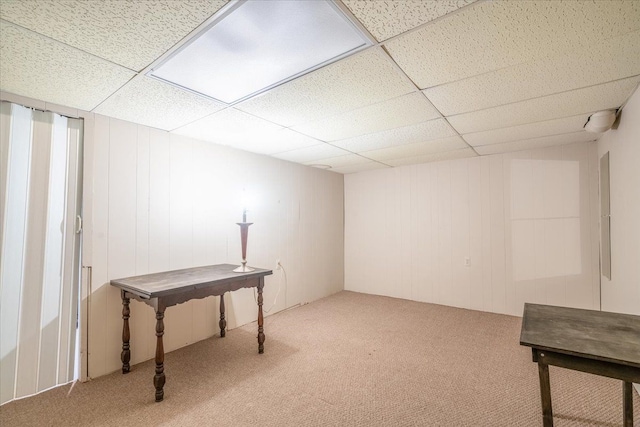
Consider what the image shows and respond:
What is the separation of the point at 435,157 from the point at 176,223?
3173 mm

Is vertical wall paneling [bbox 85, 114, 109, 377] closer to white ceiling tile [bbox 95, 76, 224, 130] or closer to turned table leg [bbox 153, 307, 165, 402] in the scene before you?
white ceiling tile [bbox 95, 76, 224, 130]

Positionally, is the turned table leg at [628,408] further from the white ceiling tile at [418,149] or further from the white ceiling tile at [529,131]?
the white ceiling tile at [418,149]

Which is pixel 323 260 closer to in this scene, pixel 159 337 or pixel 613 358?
pixel 159 337

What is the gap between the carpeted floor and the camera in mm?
1707

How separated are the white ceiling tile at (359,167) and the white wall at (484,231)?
6.5 inches

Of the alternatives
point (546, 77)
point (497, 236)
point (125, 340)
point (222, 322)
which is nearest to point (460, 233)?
point (497, 236)

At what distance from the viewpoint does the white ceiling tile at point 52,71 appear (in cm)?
134

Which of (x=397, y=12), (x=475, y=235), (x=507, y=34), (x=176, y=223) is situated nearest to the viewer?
(x=397, y=12)

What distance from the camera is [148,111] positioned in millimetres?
2186

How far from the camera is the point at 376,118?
7.79 ft

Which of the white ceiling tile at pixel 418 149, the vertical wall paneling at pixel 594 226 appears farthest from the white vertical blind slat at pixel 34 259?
the vertical wall paneling at pixel 594 226

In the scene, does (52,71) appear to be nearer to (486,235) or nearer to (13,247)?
(13,247)

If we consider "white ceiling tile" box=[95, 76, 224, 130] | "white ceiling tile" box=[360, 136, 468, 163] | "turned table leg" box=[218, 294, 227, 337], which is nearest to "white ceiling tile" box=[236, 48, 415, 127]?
"white ceiling tile" box=[95, 76, 224, 130]

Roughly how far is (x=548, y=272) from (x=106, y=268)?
443 centimetres
